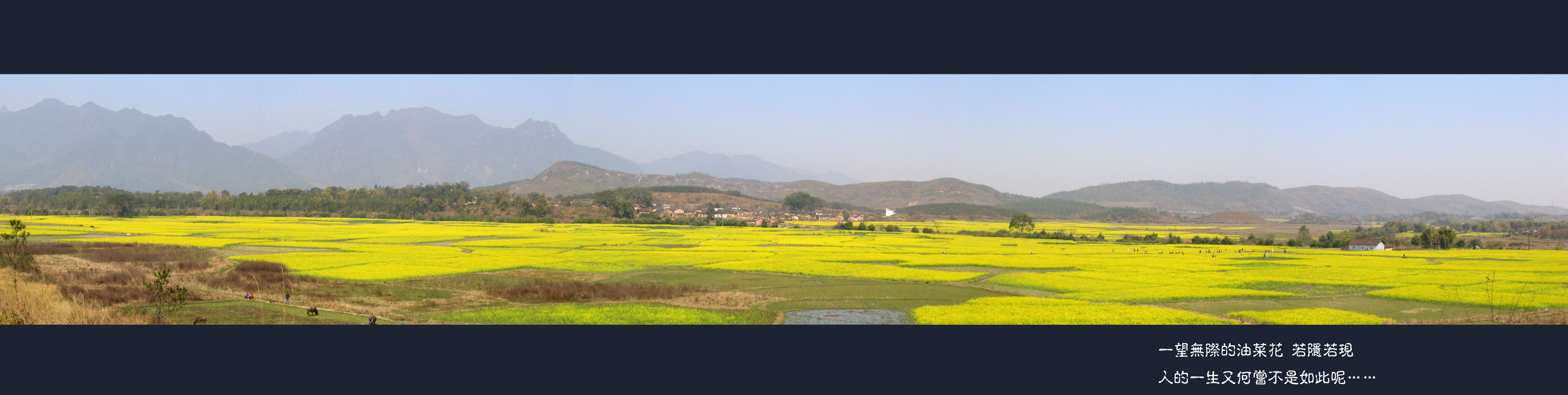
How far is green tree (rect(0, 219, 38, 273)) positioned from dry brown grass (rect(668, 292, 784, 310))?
605 inches

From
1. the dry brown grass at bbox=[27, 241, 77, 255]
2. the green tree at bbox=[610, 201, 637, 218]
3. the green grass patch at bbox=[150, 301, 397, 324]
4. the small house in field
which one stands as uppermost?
the green tree at bbox=[610, 201, 637, 218]

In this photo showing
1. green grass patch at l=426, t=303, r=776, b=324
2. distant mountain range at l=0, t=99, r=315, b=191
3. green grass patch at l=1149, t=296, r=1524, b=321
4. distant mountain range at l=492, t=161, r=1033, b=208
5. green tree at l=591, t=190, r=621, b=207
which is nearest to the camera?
green grass patch at l=426, t=303, r=776, b=324

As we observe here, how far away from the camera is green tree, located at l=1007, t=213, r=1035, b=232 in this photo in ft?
196

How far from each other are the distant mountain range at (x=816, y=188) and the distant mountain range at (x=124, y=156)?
3399cm

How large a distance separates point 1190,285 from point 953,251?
46.9ft

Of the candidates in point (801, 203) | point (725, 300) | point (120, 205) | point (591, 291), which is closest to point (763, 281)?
point (725, 300)

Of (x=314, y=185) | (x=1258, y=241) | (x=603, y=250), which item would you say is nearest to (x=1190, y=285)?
(x=603, y=250)

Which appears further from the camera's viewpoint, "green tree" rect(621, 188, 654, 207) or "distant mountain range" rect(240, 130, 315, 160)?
"green tree" rect(621, 188, 654, 207)

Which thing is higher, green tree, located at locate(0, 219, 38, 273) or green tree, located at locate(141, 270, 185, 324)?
green tree, located at locate(0, 219, 38, 273)

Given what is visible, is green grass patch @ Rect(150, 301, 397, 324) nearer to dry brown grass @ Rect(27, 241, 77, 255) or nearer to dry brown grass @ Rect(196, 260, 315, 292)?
dry brown grass @ Rect(196, 260, 315, 292)

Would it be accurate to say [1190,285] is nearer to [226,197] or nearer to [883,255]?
[883,255]

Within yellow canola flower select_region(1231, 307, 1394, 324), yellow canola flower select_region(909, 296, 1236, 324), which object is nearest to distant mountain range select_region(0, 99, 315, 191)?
yellow canola flower select_region(909, 296, 1236, 324)

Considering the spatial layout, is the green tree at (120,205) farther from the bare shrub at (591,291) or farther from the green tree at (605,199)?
the bare shrub at (591,291)

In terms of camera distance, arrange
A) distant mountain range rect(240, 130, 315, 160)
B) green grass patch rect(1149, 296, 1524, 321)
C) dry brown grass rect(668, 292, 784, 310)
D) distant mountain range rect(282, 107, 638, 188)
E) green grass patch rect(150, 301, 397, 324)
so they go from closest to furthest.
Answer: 1. green grass patch rect(150, 301, 397, 324)
2. green grass patch rect(1149, 296, 1524, 321)
3. dry brown grass rect(668, 292, 784, 310)
4. distant mountain range rect(282, 107, 638, 188)
5. distant mountain range rect(240, 130, 315, 160)
